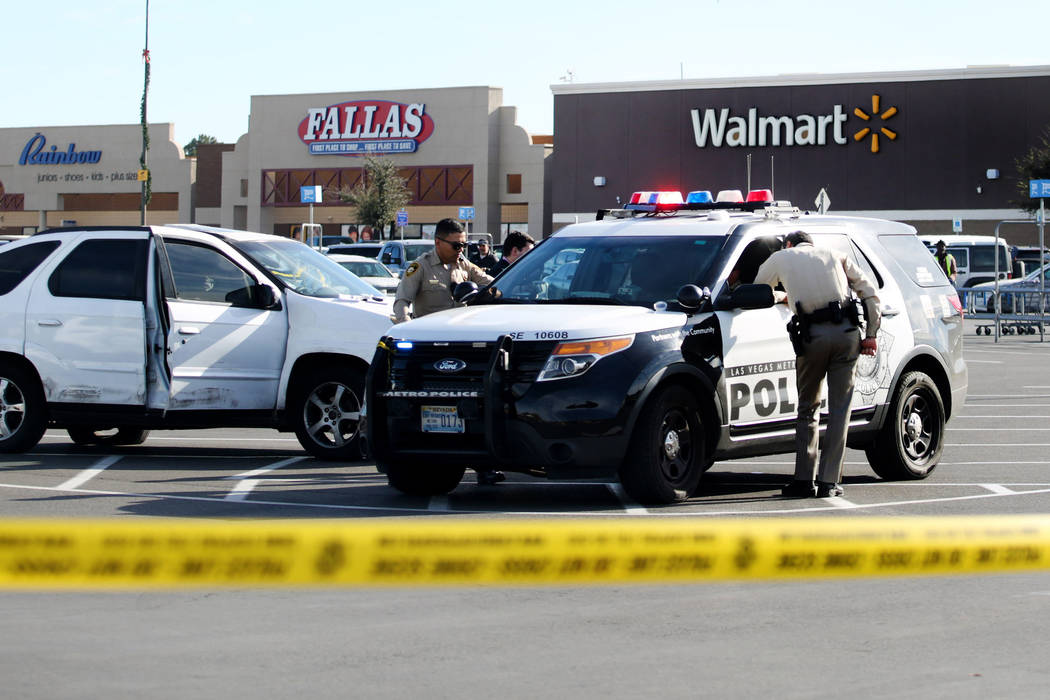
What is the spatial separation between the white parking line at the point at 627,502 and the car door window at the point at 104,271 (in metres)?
3.95

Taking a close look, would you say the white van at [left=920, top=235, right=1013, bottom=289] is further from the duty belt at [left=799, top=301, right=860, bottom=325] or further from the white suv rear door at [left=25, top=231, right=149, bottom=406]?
the duty belt at [left=799, top=301, right=860, bottom=325]

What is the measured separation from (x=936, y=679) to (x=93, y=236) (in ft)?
28.5

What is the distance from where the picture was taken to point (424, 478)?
10227mm

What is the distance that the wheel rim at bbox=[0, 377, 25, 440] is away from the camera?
12.2 meters

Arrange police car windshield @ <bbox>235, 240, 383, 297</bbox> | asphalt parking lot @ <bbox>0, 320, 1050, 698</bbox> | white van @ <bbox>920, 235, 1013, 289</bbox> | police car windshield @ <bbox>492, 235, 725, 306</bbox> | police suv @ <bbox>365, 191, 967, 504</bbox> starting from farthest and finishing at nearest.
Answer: white van @ <bbox>920, 235, 1013, 289</bbox> → police car windshield @ <bbox>235, 240, 383, 297</bbox> → police car windshield @ <bbox>492, 235, 725, 306</bbox> → police suv @ <bbox>365, 191, 967, 504</bbox> → asphalt parking lot @ <bbox>0, 320, 1050, 698</bbox>

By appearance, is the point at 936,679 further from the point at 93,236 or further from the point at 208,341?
the point at 93,236

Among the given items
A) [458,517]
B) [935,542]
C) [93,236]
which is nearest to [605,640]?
[935,542]

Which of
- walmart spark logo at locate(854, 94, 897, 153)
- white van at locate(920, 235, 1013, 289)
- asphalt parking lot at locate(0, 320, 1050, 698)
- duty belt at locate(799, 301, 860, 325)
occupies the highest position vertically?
walmart spark logo at locate(854, 94, 897, 153)

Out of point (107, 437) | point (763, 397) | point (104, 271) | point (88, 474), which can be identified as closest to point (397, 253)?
point (107, 437)

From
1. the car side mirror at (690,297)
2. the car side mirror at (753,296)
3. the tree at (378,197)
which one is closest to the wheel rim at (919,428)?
the car side mirror at (753,296)

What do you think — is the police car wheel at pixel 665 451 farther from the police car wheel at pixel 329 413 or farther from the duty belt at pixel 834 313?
the police car wheel at pixel 329 413

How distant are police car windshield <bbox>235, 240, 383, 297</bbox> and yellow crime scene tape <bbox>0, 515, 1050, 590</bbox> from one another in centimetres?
793

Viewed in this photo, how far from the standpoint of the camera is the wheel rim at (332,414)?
39.5 ft

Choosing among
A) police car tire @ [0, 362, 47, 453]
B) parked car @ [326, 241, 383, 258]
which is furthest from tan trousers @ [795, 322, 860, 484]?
parked car @ [326, 241, 383, 258]
